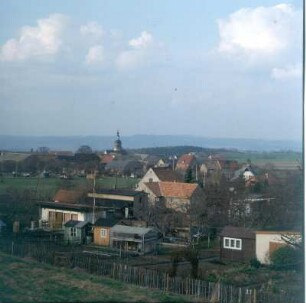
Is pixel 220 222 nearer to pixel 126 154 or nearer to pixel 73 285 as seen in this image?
pixel 126 154

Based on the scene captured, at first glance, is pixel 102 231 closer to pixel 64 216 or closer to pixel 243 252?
pixel 64 216

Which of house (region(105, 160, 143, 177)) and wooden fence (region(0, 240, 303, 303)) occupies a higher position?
house (region(105, 160, 143, 177))

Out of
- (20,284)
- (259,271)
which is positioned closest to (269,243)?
(259,271)

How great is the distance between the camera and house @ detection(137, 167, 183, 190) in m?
2.21

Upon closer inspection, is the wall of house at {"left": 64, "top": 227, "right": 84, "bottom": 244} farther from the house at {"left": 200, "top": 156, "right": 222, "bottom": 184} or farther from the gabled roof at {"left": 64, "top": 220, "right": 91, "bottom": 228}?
the house at {"left": 200, "top": 156, "right": 222, "bottom": 184}

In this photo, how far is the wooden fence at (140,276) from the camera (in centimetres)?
214

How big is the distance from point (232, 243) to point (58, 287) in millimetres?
680

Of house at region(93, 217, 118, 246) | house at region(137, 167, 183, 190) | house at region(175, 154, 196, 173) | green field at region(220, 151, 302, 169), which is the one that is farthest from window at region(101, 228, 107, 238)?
green field at region(220, 151, 302, 169)

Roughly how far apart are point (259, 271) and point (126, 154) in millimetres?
648

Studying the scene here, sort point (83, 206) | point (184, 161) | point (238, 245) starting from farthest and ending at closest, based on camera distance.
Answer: point (83, 206)
point (184, 161)
point (238, 245)

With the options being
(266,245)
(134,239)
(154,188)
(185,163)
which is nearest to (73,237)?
(134,239)

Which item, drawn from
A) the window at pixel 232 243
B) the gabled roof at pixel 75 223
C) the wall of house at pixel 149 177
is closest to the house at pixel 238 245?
the window at pixel 232 243

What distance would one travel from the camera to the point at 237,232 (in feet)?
7.12

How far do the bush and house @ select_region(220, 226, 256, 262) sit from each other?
0.08 meters
